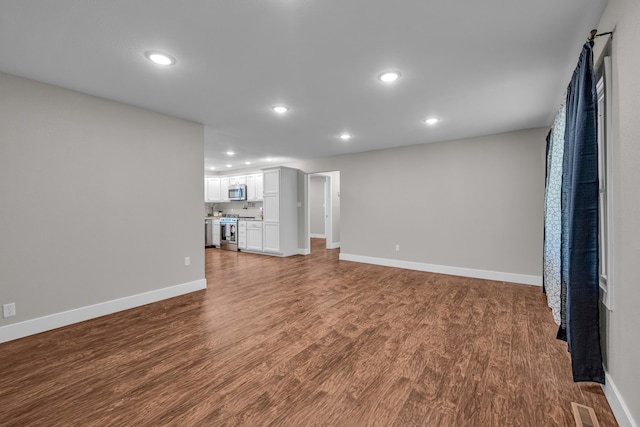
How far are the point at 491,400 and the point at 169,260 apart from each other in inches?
150

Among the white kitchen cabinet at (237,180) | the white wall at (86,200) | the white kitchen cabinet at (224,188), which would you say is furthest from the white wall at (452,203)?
the white kitchen cabinet at (224,188)

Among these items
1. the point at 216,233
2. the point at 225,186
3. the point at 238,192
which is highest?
the point at 225,186

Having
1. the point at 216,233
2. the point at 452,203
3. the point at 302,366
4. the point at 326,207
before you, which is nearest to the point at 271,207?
the point at 326,207

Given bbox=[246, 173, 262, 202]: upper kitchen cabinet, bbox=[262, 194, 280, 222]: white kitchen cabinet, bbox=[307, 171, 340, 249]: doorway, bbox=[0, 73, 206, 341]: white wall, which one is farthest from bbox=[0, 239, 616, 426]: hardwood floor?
bbox=[246, 173, 262, 202]: upper kitchen cabinet

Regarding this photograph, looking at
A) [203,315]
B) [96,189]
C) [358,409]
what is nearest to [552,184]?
[358,409]

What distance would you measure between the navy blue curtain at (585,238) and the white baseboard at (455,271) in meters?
3.08

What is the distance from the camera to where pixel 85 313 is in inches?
121

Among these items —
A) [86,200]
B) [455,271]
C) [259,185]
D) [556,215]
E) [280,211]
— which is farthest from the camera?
[259,185]

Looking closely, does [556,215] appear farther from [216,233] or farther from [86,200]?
[216,233]

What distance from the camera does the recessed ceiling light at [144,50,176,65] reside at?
7.46ft

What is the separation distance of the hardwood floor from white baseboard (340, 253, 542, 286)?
907 millimetres

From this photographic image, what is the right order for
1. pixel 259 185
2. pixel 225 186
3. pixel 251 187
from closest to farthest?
pixel 259 185
pixel 251 187
pixel 225 186

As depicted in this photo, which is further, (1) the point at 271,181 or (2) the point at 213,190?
(2) the point at 213,190

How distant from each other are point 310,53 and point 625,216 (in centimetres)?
230
